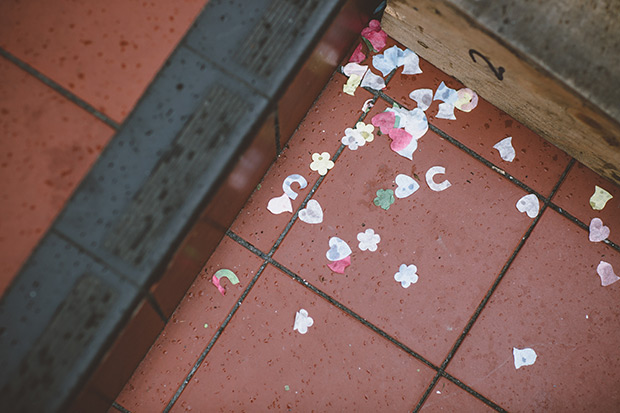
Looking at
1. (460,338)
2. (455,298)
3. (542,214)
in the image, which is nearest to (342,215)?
(455,298)

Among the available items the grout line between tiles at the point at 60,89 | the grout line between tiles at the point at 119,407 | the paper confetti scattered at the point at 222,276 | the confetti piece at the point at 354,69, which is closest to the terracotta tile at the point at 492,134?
the confetti piece at the point at 354,69

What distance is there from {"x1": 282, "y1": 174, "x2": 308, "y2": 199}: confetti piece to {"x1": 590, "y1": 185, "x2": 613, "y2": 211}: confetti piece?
1310 millimetres

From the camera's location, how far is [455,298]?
1.97 metres

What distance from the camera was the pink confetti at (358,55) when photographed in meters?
2.07

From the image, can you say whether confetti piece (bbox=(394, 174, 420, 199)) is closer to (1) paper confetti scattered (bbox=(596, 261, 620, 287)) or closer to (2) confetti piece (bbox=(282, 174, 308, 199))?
(2) confetti piece (bbox=(282, 174, 308, 199))

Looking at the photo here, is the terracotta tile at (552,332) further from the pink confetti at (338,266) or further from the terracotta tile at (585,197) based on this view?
the pink confetti at (338,266)

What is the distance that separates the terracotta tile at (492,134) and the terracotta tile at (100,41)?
99 centimetres

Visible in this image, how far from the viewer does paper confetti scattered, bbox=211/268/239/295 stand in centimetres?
193

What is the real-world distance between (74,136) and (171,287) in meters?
0.64

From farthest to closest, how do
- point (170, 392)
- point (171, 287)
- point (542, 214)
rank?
point (542, 214) → point (170, 392) → point (171, 287)

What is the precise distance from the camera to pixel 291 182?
6.55 ft

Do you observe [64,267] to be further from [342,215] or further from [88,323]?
[342,215]

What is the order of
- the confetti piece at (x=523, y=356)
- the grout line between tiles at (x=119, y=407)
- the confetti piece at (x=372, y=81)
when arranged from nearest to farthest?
1. the grout line between tiles at (x=119, y=407)
2. the confetti piece at (x=523, y=356)
3. the confetti piece at (x=372, y=81)

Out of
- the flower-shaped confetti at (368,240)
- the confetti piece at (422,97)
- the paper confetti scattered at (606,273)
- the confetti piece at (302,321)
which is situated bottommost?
the confetti piece at (302,321)
